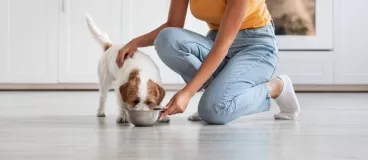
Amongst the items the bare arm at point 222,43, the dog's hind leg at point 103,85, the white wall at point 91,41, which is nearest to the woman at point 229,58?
the bare arm at point 222,43

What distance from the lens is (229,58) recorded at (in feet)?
8.48

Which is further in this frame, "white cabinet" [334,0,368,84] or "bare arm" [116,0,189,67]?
"white cabinet" [334,0,368,84]

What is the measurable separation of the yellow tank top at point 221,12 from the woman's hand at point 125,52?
28cm

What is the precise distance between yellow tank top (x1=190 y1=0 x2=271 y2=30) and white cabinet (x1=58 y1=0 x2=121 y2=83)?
8.49 feet

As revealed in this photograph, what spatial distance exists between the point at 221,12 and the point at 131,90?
0.46 m

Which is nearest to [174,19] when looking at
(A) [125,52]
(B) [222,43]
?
(A) [125,52]

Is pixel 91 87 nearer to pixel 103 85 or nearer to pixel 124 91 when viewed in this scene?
pixel 103 85

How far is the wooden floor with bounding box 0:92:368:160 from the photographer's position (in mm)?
1657

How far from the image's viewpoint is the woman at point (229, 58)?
242 cm

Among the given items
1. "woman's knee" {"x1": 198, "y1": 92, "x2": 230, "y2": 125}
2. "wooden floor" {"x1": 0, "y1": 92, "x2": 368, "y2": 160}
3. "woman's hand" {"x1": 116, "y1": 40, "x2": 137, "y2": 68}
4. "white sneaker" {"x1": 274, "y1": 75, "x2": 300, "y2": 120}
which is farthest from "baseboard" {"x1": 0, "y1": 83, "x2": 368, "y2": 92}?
"woman's knee" {"x1": 198, "y1": 92, "x2": 230, "y2": 125}

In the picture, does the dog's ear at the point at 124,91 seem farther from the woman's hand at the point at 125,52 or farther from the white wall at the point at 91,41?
the white wall at the point at 91,41

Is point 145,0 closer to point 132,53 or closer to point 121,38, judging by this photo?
point 121,38

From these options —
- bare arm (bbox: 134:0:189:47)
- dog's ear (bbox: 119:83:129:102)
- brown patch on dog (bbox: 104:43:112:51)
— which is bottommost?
dog's ear (bbox: 119:83:129:102)

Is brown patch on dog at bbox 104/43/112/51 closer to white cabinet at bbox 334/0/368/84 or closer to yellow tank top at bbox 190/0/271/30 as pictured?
yellow tank top at bbox 190/0/271/30
